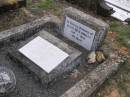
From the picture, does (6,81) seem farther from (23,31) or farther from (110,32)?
(110,32)

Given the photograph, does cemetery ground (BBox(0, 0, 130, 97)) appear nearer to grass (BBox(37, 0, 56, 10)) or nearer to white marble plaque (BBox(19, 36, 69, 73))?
grass (BBox(37, 0, 56, 10))

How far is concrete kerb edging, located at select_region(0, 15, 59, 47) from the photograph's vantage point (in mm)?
3562

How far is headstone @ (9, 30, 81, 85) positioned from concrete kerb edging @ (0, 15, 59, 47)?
193 mm

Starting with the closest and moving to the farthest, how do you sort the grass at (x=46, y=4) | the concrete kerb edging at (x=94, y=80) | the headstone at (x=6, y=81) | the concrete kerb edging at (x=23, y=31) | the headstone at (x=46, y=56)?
1. the headstone at (x=6, y=81)
2. the concrete kerb edging at (x=94, y=80)
3. the headstone at (x=46, y=56)
4. the concrete kerb edging at (x=23, y=31)
5. the grass at (x=46, y=4)

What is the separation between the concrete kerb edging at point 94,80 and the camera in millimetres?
2988

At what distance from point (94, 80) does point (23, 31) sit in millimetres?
1246

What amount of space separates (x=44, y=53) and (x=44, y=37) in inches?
13.0

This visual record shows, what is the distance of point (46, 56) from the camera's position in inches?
129

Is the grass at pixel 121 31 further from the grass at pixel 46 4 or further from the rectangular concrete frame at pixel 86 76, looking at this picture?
the grass at pixel 46 4

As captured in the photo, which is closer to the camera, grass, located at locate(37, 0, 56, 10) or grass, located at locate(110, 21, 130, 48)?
grass, located at locate(110, 21, 130, 48)

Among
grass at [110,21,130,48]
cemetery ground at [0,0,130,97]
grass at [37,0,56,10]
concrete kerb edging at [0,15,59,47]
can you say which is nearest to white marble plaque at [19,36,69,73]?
concrete kerb edging at [0,15,59,47]

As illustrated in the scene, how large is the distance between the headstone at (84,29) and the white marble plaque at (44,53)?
0.42m

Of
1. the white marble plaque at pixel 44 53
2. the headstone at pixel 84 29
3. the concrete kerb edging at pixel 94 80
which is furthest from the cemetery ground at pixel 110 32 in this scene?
the white marble plaque at pixel 44 53

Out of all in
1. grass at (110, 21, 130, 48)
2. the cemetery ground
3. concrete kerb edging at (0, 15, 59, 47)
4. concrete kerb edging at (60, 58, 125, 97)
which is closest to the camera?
concrete kerb edging at (60, 58, 125, 97)
